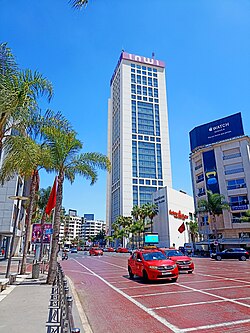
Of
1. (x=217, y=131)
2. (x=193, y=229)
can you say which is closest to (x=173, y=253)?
(x=217, y=131)

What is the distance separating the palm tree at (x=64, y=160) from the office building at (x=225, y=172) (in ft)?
126

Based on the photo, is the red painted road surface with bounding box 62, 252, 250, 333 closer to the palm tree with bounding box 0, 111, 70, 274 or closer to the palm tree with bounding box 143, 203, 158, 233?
the palm tree with bounding box 0, 111, 70, 274

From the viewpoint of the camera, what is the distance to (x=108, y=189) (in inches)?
5108

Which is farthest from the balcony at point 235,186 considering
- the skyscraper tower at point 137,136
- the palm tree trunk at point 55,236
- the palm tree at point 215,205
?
the skyscraper tower at point 137,136

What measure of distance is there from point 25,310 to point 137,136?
103476 millimetres

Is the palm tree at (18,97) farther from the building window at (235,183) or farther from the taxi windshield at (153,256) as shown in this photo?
the building window at (235,183)

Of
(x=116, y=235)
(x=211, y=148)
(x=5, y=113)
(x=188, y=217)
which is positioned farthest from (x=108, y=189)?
(x=5, y=113)

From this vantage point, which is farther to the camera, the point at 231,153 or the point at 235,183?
the point at 231,153

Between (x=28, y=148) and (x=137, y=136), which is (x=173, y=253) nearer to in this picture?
(x=28, y=148)

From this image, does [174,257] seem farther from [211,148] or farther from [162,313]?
[211,148]

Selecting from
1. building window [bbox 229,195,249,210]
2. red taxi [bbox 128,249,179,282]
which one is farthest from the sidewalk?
building window [bbox 229,195,249,210]

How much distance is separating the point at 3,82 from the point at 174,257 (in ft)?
47.9

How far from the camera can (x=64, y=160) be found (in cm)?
1453

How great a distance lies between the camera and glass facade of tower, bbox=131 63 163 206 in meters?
105
